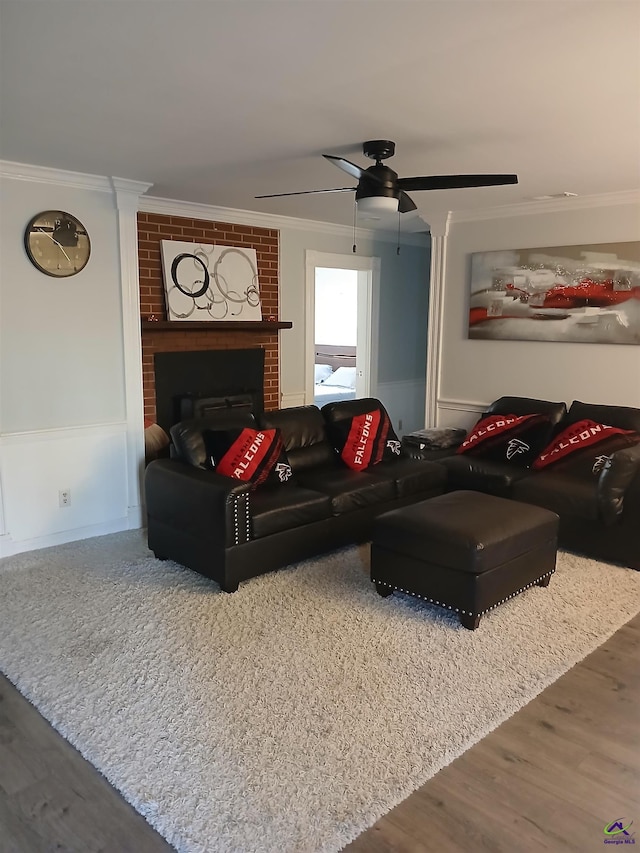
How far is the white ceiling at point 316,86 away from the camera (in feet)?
6.42

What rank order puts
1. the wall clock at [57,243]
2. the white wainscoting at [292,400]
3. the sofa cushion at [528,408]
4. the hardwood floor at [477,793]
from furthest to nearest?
the white wainscoting at [292,400], the sofa cushion at [528,408], the wall clock at [57,243], the hardwood floor at [477,793]

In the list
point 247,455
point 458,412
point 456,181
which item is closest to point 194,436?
point 247,455

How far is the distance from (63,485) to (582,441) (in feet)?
11.4

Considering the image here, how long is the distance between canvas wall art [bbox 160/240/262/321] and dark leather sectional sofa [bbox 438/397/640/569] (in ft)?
6.84

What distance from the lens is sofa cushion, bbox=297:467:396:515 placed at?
13.3 feet

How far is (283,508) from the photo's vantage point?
370 cm

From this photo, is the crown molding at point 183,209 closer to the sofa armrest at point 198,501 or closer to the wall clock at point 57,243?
the wall clock at point 57,243

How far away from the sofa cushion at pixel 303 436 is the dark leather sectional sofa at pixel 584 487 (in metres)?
0.88

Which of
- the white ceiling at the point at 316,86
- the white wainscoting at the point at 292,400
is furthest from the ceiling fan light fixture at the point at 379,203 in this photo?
the white wainscoting at the point at 292,400

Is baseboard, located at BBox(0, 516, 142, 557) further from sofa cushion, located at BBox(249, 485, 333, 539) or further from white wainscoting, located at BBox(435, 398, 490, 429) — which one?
white wainscoting, located at BBox(435, 398, 490, 429)

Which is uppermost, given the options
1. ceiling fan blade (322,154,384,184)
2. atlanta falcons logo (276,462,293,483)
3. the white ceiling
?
the white ceiling

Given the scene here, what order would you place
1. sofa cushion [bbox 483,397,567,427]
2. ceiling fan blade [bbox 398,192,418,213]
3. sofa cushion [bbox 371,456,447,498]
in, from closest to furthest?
ceiling fan blade [bbox 398,192,418,213] < sofa cushion [bbox 371,456,447,498] < sofa cushion [bbox 483,397,567,427]

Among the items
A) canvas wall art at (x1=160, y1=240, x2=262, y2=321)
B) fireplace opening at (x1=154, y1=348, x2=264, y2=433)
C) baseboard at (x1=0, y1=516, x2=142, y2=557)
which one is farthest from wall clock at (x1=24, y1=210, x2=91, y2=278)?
baseboard at (x1=0, y1=516, x2=142, y2=557)

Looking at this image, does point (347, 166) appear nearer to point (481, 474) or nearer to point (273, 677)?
point (273, 677)
